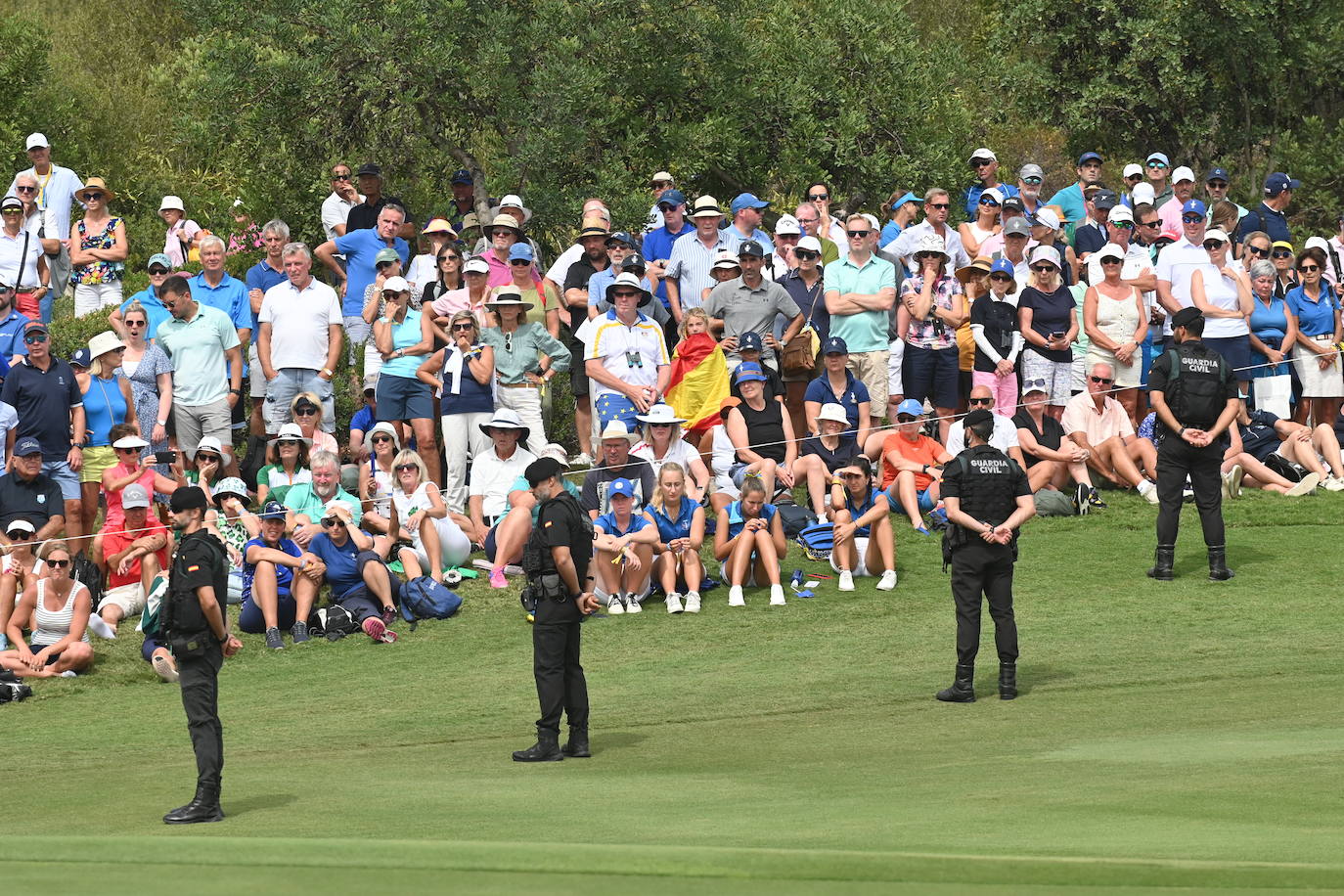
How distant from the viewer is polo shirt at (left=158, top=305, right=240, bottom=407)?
16297 millimetres

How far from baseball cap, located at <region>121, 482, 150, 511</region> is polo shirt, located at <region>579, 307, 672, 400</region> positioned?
160 inches

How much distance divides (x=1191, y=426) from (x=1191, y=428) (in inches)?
2.3

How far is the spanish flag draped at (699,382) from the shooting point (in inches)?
650

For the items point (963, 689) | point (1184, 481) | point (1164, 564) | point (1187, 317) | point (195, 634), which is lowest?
point (963, 689)

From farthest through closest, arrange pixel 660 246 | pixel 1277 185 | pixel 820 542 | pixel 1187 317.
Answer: pixel 1277 185, pixel 660 246, pixel 820 542, pixel 1187 317

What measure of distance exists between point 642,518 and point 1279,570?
17.7 ft

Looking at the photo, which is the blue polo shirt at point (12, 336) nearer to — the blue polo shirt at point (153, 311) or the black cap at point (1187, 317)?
the blue polo shirt at point (153, 311)

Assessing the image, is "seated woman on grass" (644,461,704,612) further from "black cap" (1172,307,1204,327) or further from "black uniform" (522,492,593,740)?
"black cap" (1172,307,1204,327)

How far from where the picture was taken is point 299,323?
1652 cm

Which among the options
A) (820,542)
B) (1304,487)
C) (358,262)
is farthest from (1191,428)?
(358,262)

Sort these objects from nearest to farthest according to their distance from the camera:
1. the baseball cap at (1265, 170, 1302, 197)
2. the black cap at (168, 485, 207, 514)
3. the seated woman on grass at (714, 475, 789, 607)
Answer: the black cap at (168, 485, 207, 514), the seated woman on grass at (714, 475, 789, 607), the baseball cap at (1265, 170, 1302, 197)

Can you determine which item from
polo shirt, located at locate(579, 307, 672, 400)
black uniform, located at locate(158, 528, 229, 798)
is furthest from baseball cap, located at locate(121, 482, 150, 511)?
black uniform, located at locate(158, 528, 229, 798)

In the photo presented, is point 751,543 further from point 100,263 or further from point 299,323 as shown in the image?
point 100,263

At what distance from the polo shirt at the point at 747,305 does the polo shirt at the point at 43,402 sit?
5804 millimetres
